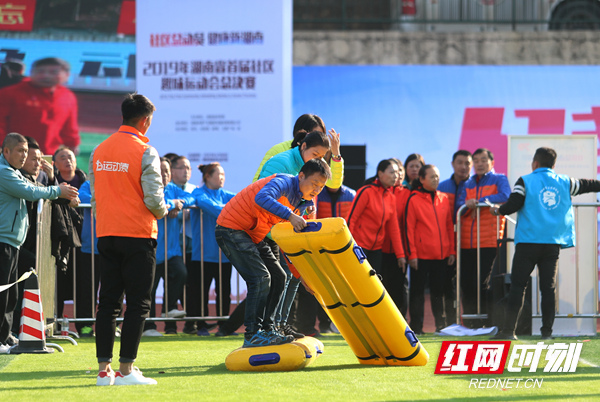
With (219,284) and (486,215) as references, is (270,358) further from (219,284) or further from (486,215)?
(486,215)

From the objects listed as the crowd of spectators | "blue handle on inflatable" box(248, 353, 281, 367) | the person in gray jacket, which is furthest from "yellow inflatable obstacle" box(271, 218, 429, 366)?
the crowd of spectators

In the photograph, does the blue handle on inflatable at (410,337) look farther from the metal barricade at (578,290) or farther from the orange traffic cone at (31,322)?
the metal barricade at (578,290)

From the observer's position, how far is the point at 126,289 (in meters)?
5.26

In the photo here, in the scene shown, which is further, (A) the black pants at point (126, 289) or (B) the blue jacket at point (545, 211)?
(B) the blue jacket at point (545, 211)

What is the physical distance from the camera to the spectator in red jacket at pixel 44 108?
40.7 feet

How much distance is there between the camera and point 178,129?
12.1 metres

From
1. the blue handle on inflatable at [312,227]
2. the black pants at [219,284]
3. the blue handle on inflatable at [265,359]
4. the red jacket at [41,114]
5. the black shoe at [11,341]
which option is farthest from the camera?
the red jacket at [41,114]

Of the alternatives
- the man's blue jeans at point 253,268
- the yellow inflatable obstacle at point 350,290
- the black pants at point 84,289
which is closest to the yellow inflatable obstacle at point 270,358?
the man's blue jeans at point 253,268

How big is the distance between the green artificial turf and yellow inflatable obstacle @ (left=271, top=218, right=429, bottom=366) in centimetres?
14

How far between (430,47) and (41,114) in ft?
22.0

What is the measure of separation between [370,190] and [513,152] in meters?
1.83

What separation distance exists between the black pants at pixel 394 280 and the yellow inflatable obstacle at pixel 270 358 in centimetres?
336

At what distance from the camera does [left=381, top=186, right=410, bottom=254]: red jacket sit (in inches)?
365

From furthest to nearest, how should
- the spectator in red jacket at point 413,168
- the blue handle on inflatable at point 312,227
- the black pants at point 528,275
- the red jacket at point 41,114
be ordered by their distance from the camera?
the red jacket at point 41,114 → the spectator in red jacket at point 413,168 → the black pants at point 528,275 → the blue handle on inflatable at point 312,227
